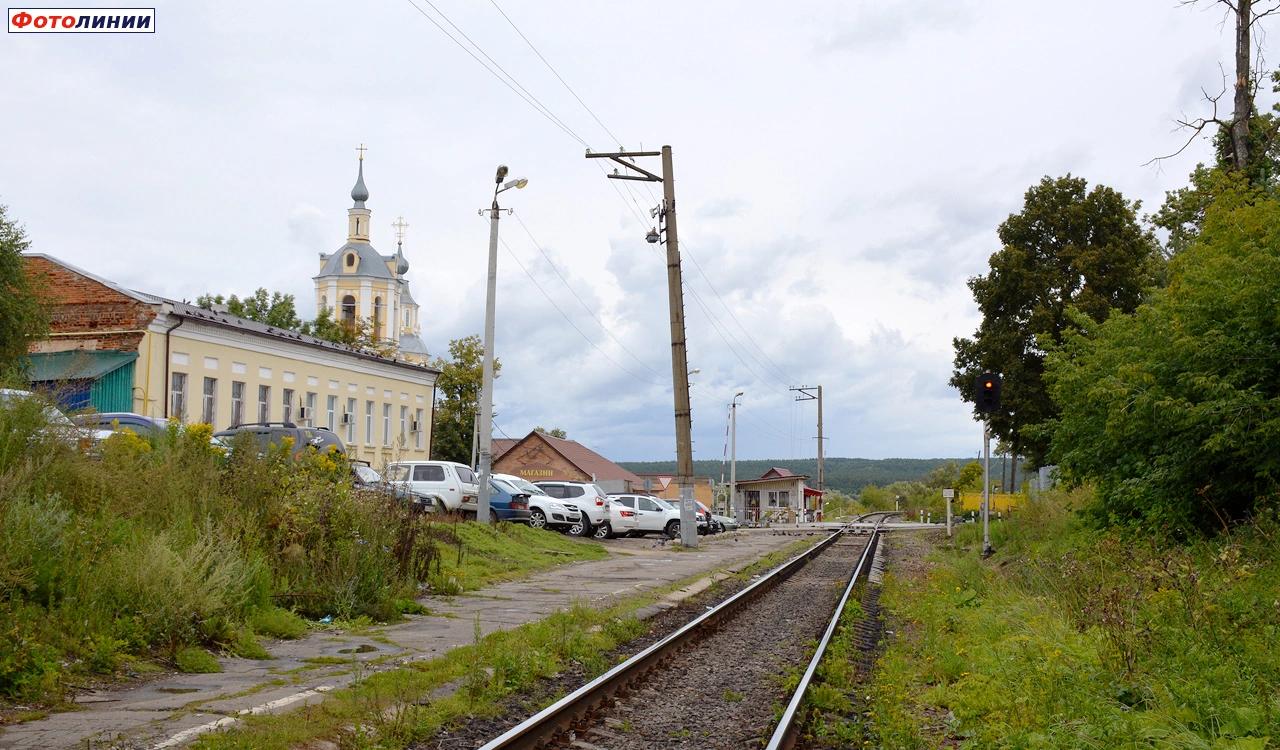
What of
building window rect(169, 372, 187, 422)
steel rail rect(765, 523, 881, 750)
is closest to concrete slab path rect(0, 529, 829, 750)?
steel rail rect(765, 523, 881, 750)

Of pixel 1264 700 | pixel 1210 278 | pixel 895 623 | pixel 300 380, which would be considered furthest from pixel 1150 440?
pixel 300 380

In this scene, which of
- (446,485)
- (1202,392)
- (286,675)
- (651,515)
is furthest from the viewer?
(651,515)

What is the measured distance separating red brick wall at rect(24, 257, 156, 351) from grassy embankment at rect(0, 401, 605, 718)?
22.7m

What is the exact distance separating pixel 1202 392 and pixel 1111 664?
244 inches

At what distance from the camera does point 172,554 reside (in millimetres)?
10562

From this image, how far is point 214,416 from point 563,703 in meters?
33.7

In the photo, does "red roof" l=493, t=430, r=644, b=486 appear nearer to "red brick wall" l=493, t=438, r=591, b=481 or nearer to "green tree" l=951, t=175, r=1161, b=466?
"red brick wall" l=493, t=438, r=591, b=481

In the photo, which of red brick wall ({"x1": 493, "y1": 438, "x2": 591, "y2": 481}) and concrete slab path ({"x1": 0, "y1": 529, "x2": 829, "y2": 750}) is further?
red brick wall ({"x1": 493, "y1": 438, "x2": 591, "y2": 481})

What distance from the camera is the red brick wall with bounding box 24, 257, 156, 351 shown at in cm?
3534

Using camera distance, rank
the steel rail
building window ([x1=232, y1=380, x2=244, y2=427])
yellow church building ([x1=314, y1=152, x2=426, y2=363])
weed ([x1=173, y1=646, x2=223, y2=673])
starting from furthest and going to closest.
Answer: yellow church building ([x1=314, y1=152, x2=426, y2=363])
building window ([x1=232, y1=380, x2=244, y2=427])
weed ([x1=173, y1=646, x2=223, y2=673])
the steel rail

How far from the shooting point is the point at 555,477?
244 feet

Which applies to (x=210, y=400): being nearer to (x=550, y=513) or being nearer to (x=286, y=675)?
(x=550, y=513)

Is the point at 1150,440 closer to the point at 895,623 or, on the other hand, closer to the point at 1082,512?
the point at 1082,512

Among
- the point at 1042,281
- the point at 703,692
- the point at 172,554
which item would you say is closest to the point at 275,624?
the point at 172,554
